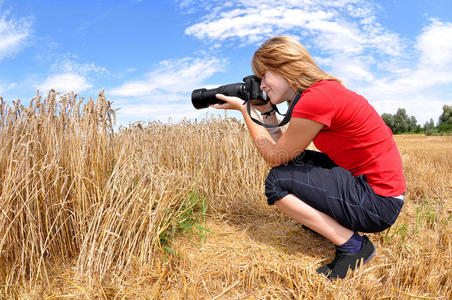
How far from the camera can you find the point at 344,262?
6.44ft

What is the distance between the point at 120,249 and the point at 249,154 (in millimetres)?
1953

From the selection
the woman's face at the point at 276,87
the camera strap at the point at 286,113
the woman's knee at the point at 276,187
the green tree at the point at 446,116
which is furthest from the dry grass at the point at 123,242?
the green tree at the point at 446,116

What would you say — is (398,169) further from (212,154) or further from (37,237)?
(37,237)

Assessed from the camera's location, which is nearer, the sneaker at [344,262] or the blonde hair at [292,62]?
the blonde hair at [292,62]

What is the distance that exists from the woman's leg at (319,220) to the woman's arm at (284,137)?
276mm

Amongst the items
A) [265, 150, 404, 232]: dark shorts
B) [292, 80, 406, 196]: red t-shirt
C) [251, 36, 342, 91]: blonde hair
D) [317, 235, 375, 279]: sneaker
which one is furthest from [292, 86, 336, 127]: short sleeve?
[317, 235, 375, 279]: sneaker

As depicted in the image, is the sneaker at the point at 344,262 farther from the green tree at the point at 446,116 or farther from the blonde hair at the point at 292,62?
the green tree at the point at 446,116

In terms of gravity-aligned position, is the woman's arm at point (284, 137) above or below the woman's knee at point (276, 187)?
above

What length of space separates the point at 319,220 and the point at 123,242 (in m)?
1.34

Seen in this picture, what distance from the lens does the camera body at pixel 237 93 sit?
2088 millimetres

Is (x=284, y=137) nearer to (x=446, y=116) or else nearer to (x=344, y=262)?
(x=344, y=262)

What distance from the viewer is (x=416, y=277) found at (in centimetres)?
185

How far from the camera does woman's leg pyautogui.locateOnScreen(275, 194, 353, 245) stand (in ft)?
6.48

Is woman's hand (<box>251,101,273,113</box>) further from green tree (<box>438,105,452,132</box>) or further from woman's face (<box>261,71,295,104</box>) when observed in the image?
green tree (<box>438,105,452,132</box>)
